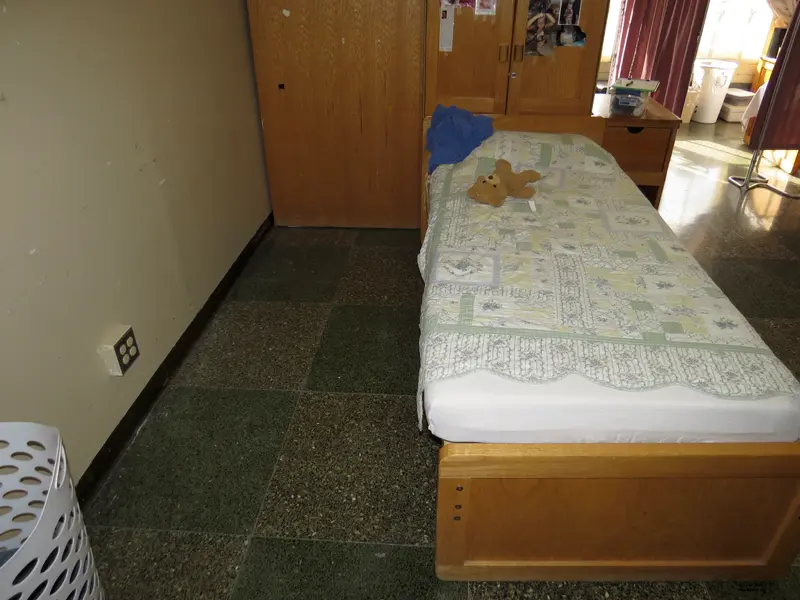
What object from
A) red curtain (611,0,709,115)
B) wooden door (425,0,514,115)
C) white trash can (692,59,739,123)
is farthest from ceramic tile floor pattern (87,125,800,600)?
white trash can (692,59,739,123)

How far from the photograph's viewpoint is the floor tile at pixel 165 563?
1383mm

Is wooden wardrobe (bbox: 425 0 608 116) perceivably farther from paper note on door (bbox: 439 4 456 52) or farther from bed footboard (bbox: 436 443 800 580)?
bed footboard (bbox: 436 443 800 580)

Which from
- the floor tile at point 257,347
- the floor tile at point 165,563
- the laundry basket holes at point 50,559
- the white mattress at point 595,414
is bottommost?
the floor tile at point 165,563

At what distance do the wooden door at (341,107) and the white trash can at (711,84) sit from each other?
11.7ft


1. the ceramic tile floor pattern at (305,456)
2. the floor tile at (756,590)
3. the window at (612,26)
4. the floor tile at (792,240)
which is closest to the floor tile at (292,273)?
the ceramic tile floor pattern at (305,456)

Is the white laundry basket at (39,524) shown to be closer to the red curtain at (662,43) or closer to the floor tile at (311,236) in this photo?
the floor tile at (311,236)

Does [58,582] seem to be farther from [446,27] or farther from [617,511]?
[446,27]

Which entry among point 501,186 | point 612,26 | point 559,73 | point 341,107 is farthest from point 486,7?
point 612,26

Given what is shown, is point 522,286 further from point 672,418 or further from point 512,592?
point 512,592

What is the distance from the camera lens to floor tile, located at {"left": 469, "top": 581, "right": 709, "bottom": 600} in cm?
138

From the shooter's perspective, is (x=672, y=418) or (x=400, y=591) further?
(x=400, y=591)

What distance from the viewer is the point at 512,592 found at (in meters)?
1.39

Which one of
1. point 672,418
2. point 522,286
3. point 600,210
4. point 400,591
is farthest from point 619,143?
point 400,591

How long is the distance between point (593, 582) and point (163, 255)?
175 cm
